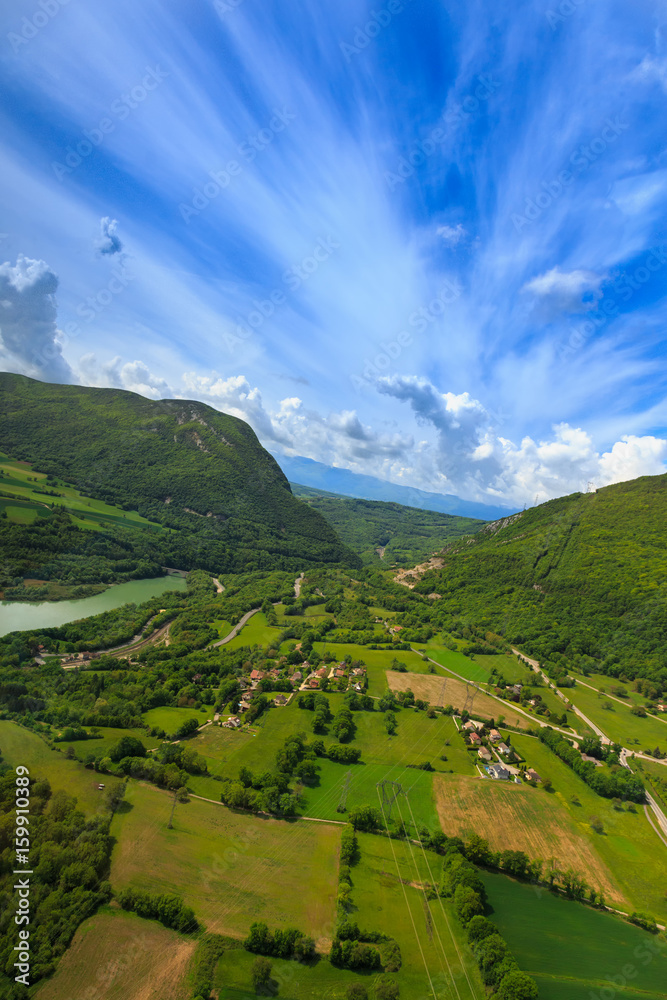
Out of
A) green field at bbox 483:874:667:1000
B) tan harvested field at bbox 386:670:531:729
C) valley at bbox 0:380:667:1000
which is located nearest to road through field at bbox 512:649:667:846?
valley at bbox 0:380:667:1000

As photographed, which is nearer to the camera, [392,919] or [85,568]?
[392,919]

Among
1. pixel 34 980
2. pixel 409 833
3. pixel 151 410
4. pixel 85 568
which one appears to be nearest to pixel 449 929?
pixel 409 833

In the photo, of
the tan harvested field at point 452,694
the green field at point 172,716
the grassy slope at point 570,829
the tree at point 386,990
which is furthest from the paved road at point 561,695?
the green field at point 172,716

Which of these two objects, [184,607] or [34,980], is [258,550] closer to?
[184,607]

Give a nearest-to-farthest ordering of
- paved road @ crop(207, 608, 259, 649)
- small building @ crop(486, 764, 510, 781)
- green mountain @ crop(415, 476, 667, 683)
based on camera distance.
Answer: small building @ crop(486, 764, 510, 781)
paved road @ crop(207, 608, 259, 649)
green mountain @ crop(415, 476, 667, 683)

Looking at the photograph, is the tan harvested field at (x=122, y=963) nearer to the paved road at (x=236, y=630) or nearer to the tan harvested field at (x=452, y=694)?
the paved road at (x=236, y=630)

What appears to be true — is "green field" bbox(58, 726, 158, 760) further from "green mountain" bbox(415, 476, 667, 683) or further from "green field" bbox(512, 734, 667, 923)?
"green mountain" bbox(415, 476, 667, 683)
